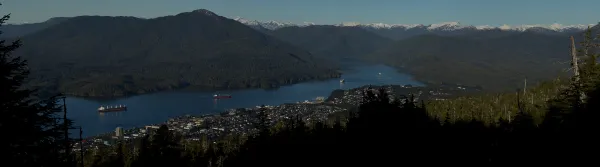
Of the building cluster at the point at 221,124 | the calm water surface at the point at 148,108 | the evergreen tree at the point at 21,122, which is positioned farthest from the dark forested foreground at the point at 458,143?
the calm water surface at the point at 148,108

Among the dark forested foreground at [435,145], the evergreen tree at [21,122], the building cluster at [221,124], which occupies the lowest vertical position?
the building cluster at [221,124]

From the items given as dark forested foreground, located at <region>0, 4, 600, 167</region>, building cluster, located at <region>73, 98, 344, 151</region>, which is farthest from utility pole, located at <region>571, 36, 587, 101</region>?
building cluster, located at <region>73, 98, 344, 151</region>

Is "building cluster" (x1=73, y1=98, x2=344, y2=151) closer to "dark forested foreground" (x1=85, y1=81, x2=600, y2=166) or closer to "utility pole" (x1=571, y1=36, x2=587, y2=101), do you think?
"dark forested foreground" (x1=85, y1=81, x2=600, y2=166)

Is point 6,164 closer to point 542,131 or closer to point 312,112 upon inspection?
point 542,131

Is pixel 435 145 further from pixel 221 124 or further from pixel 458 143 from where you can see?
pixel 221 124

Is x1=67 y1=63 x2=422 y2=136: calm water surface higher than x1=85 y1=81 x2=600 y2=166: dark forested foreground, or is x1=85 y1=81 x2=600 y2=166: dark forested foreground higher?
x1=85 y1=81 x2=600 y2=166: dark forested foreground

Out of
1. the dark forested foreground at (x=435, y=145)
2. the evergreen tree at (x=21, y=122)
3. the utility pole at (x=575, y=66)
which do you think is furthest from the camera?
the utility pole at (x=575, y=66)

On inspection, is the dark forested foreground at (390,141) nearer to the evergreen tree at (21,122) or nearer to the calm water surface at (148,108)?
the evergreen tree at (21,122)

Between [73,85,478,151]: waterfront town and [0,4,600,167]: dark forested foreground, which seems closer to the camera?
[0,4,600,167]: dark forested foreground

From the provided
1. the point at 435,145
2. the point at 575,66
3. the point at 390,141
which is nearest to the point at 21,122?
the point at 390,141
